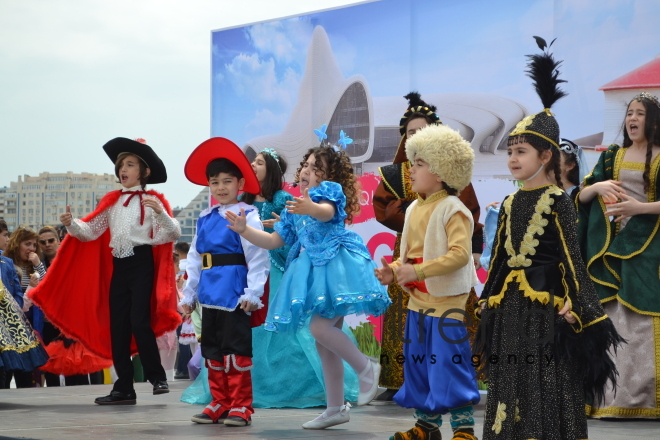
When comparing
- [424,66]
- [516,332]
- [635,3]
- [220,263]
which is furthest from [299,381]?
[635,3]

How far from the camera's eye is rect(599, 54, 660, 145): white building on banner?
540 centimetres

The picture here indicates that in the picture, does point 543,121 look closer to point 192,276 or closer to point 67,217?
point 192,276

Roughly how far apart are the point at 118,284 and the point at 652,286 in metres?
3.37

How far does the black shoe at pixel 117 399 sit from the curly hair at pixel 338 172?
2000mm

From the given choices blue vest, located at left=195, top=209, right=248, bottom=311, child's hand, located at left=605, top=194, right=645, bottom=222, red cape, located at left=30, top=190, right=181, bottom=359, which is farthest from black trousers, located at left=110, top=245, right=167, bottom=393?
child's hand, located at left=605, top=194, right=645, bottom=222

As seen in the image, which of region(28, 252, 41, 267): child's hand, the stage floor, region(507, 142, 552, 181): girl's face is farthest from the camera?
region(28, 252, 41, 267): child's hand

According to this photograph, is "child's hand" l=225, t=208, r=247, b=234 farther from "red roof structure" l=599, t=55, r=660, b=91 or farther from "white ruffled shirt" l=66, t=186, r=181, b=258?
"red roof structure" l=599, t=55, r=660, b=91

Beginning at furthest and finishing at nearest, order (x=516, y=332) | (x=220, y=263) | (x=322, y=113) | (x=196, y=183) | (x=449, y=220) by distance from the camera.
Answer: (x=322, y=113) → (x=196, y=183) → (x=220, y=263) → (x=449, y=220) → (x=516, y=332)

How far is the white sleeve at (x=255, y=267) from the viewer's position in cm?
449

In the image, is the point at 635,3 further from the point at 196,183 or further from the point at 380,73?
the point at 196,183

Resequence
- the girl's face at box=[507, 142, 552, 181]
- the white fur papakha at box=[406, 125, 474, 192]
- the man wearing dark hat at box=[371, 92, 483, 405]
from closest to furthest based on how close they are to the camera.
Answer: the girl's face at box=[507, 142, 552, 181] < the white fur papakha at box=[406, 125, 474, 192] < the man wearing dark hat at box=[371, 92, 483, 405]

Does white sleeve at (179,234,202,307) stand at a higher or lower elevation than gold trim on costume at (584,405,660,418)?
higher

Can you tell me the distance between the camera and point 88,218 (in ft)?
18.7

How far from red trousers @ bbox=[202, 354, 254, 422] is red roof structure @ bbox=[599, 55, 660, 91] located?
3097mm
